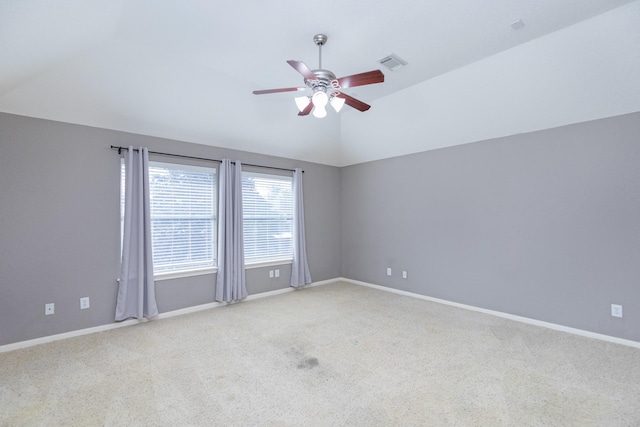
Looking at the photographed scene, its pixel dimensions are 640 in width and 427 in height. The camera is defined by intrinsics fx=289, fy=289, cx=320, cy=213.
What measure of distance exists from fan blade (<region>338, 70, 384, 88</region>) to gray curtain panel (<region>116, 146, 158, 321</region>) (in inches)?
110

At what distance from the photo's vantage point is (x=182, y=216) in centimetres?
417

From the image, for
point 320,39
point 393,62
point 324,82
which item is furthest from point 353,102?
point 393,62

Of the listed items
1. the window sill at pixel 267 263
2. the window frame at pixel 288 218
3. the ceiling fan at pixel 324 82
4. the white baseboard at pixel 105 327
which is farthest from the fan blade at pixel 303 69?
the white baseboard at pixel 105 327

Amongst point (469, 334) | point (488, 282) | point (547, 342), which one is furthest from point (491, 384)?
point (488, 282)

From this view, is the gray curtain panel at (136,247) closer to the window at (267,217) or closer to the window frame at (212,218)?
the window frame at (212,218)

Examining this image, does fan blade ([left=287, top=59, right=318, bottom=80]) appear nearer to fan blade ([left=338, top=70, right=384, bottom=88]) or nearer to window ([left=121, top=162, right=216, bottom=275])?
fan blade ([left=338, top=70, right=384, bottom=88])

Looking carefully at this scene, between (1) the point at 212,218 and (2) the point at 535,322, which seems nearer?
(2) the point at 535,322

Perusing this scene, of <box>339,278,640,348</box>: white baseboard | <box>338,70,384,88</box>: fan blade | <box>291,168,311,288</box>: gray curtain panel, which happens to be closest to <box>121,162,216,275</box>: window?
<box>291,168,311,288</box>: gray curtain panel

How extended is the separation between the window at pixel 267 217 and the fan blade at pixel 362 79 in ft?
9.18

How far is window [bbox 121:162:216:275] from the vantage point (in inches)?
156

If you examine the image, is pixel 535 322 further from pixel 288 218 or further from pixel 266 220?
pixel 266 220

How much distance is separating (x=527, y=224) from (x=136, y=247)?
16.5ft

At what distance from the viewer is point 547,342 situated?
3100 millimetres

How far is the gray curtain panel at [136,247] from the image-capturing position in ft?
11.8
